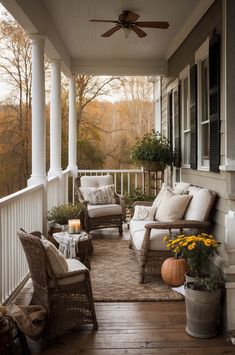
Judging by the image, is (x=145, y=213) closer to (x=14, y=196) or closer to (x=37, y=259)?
(x=14, y=196)

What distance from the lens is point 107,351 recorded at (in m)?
2.83

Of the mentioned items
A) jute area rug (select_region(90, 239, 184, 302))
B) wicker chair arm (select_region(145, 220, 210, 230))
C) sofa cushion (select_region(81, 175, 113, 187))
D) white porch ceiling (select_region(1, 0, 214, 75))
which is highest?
white porch ceiling (select_region(1, 0, 214, 75))

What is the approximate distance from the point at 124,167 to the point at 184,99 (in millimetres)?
4855

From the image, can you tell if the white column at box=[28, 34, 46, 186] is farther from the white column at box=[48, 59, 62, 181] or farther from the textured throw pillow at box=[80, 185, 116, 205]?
the textured throw pillow at box=[80, 185, 116, 205]

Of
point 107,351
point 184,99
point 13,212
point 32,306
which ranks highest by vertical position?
point 184,99

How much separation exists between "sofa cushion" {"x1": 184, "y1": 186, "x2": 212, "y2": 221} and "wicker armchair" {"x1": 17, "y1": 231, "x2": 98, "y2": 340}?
1628 mm

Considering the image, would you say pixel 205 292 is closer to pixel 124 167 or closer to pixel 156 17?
pixel 156 17

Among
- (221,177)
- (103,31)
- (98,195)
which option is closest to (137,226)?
(221,177)

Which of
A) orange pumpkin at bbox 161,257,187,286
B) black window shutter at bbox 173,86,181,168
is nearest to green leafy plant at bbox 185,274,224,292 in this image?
orange pumpkin at bbox 161,257,187,286

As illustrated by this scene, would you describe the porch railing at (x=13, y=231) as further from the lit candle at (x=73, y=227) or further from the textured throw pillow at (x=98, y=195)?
the textured throw pillow at (x=98, y=195)

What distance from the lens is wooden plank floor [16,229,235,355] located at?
2.85 meters

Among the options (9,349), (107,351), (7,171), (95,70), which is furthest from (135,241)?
(7,171)

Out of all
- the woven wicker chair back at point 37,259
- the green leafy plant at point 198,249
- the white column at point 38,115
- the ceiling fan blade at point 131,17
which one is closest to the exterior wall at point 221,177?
the green leafy plant at point 198,249

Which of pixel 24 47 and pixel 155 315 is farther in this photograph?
pixel 24 47
